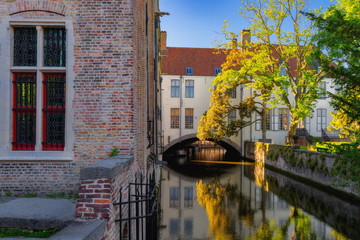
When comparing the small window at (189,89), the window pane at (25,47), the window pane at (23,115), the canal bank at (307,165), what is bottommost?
the canal bank at (307,165)

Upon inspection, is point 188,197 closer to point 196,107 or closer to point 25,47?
point 25,47

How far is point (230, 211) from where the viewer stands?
1056 cm

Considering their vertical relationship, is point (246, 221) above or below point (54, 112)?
below

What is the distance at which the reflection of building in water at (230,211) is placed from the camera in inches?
335

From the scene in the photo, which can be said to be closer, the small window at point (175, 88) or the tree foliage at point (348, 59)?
the tree foliage at point (348, 59)

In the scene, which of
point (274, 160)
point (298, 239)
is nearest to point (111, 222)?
point (298, 239)

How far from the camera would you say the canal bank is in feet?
39.6

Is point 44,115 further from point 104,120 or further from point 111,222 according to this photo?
point 111,222

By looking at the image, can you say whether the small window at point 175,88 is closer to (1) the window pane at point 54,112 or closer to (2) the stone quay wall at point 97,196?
(1) the window pane at point 54,112

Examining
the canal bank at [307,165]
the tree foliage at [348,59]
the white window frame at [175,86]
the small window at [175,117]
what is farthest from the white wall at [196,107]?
the tree foliage at [348,59]

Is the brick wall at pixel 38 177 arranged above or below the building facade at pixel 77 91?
below

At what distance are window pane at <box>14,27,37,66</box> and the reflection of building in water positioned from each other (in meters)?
5.80

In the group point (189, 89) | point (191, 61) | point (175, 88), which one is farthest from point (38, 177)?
point (191, 61)

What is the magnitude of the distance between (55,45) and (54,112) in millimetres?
1318
